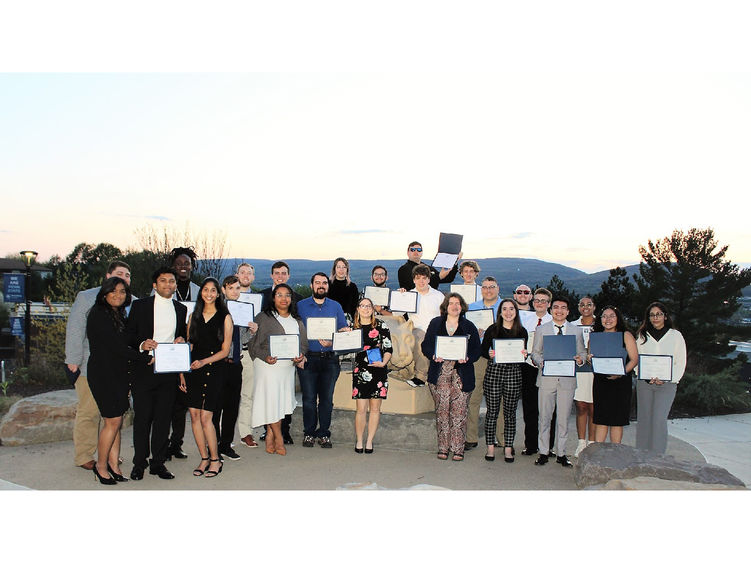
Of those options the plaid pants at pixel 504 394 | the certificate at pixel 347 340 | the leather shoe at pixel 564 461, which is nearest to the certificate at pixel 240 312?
the certificate at pixel 347 340

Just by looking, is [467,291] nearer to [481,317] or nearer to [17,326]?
[481,317]

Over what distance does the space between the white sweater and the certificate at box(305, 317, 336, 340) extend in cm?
353

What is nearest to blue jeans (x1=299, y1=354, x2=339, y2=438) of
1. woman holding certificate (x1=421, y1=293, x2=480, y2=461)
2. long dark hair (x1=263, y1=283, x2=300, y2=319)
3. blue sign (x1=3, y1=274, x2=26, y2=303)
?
long dark hair (x1=263, y1=283, x2=300, y2=319)

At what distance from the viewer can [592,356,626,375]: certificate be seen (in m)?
6.55

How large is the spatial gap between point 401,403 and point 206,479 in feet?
8.62

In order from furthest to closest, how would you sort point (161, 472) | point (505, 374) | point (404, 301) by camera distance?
1. point (404, 301)
2. point (505, 374)
3. point (161, 472)

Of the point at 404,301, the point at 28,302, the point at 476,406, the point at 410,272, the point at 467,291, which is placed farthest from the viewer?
the point at 28,302

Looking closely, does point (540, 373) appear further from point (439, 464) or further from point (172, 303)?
point (172, 303)

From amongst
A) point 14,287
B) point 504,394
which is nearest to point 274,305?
point 504,394

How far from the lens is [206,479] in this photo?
608 centimetres

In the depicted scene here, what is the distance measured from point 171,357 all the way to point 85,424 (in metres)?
1.34

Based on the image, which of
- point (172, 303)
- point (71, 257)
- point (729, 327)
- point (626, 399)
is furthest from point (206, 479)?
point (71, 257)

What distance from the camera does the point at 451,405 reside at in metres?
6.84

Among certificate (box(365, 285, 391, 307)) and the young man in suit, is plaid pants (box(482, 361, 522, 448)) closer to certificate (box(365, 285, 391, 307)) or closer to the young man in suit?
certificate (box(365, 285, 391, 307))
